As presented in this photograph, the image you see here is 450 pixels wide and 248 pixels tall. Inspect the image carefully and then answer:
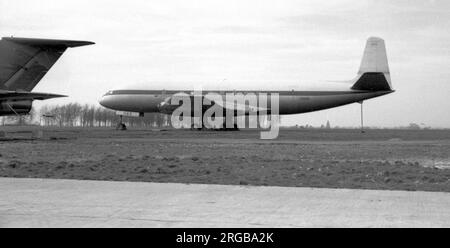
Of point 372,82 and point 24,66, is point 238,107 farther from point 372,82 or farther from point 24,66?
point 24,66

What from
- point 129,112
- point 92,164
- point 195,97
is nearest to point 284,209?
point 92,164

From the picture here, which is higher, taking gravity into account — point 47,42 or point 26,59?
point 47,42

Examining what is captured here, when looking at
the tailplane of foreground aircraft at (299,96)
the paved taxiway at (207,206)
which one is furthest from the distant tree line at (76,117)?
the paved taxiway at (207,206)

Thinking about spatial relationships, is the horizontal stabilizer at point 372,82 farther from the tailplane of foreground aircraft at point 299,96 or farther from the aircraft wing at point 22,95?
the aircraft wing at point 22,95

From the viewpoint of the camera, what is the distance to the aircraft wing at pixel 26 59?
25422mm

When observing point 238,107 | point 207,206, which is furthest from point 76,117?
point 207,206

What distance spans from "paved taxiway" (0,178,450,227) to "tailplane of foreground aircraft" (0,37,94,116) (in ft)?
53.0

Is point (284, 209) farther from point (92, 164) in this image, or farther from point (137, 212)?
point (92, 164)

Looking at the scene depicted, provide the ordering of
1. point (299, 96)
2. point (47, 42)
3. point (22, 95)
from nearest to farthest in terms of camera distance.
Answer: point (22, 95), point (47, 42), point (299, 96)

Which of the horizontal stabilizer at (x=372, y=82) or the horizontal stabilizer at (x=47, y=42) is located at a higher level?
the horizontal stabilizer at (x=372, y=82)

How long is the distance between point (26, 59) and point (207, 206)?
68.2ft

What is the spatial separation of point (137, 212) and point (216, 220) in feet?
4.10

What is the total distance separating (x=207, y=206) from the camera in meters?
8.01

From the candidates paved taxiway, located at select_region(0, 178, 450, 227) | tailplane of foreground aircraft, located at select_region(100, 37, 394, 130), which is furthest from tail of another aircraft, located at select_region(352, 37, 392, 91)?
paved taxiway, located at select_region(0, 178, 450, 227)
